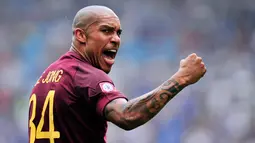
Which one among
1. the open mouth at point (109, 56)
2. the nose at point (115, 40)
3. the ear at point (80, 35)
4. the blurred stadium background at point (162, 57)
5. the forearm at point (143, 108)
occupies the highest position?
the blurred stadium background at point (162, 57)

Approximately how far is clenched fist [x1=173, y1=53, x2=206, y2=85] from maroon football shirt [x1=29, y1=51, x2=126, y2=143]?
41 cm

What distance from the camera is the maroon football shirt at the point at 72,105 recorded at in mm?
3992

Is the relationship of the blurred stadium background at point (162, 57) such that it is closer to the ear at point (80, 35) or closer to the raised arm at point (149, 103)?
the ear at point (80, 35)

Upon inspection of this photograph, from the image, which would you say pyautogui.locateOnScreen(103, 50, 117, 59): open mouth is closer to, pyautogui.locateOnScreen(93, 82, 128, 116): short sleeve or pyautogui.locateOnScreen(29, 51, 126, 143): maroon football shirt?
pyautogui.locateOnScreen(29, 51, 126, 143): maroon football shirt

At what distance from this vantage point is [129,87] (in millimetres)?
11602

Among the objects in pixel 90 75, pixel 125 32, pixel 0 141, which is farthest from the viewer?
pixel 125 32

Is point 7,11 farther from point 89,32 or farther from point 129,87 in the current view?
point 89,32

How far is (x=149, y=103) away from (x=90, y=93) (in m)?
0.40

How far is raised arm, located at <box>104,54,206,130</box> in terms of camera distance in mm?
3826

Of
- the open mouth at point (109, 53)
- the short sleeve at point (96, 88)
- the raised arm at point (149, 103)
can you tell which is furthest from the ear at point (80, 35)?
the raised arm at point (149, 103)

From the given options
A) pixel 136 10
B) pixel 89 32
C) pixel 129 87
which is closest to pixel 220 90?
pixel 129 87

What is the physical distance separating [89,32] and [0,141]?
7.48 metres

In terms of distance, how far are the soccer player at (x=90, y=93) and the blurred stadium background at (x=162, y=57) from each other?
6.78 metres

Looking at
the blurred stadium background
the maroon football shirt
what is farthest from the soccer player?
the blurred stadium background
